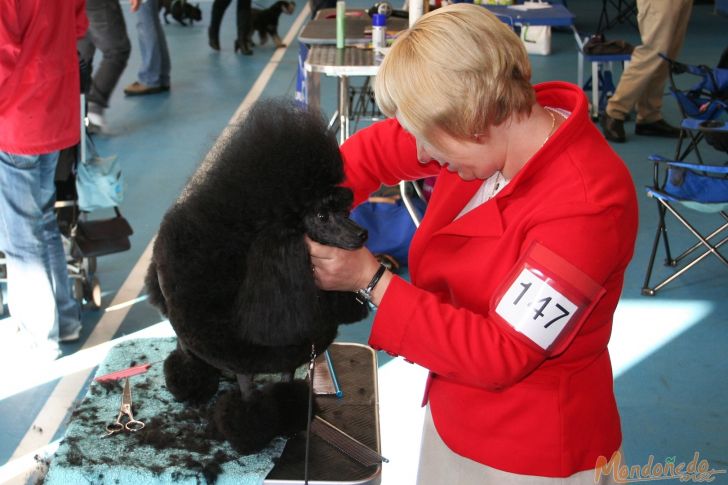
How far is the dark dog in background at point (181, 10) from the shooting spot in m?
8.72

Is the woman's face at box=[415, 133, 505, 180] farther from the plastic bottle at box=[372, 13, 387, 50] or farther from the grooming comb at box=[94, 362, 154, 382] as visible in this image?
the plastic bottle at box=[372, 13, 387, 50]

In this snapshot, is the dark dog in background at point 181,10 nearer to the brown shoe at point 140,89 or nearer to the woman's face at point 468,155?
the brown shoe at point 140,89

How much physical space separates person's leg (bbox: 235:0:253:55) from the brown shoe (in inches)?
57.4

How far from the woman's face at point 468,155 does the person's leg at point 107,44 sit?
14.1 ft

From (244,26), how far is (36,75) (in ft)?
16.9

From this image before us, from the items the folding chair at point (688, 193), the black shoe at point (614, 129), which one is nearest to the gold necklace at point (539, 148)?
the folding chair at point (688, 193)

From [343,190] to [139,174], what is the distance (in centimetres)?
354

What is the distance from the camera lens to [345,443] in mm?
1390

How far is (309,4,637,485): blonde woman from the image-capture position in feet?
3.52

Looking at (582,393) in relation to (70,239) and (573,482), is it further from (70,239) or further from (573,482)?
(70,239)

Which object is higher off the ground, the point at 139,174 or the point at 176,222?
the point at 176,222

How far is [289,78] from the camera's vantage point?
21.6 feet

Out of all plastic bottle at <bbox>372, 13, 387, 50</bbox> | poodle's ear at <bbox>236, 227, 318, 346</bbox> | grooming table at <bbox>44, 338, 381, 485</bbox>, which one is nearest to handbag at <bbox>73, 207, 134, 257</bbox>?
plastic bottle at <bbox>372, 13, 387, 50</bbox>

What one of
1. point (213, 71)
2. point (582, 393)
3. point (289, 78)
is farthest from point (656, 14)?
point (582, 393)
